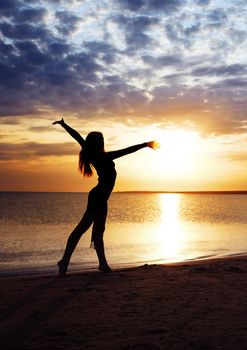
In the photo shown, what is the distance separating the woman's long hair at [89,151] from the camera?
26.7 feet

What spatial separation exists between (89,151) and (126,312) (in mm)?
3483

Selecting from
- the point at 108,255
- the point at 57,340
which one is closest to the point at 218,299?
the point at 57,340

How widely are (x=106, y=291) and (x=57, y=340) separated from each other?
2.18m

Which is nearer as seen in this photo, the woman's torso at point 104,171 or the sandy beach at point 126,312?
the sandy beach at point 126,312

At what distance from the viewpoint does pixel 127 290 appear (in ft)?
21.8

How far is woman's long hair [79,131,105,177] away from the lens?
8.15m

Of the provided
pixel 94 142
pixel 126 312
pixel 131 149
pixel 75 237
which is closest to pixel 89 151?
pixel 94 142

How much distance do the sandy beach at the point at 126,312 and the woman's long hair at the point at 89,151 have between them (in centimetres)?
191

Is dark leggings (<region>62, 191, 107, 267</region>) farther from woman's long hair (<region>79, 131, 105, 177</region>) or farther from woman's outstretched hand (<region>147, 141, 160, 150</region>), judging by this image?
woman's outstretched hand (<region>147, 141, 160, 150</region>)

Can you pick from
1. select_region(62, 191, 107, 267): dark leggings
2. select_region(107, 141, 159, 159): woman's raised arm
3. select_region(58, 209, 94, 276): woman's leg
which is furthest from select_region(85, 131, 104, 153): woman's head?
select_region(58, 209, 94, 276): woman's leg

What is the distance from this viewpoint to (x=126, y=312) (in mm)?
5414

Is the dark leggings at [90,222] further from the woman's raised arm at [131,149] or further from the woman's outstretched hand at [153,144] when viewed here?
the woman's outstretched hand at [153,144]

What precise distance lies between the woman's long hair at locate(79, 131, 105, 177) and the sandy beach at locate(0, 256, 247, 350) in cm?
191

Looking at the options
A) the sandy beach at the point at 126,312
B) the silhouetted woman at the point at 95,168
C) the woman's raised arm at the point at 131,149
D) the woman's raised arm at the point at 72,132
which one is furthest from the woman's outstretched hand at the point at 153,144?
the sandy beach at the point at 126,312
